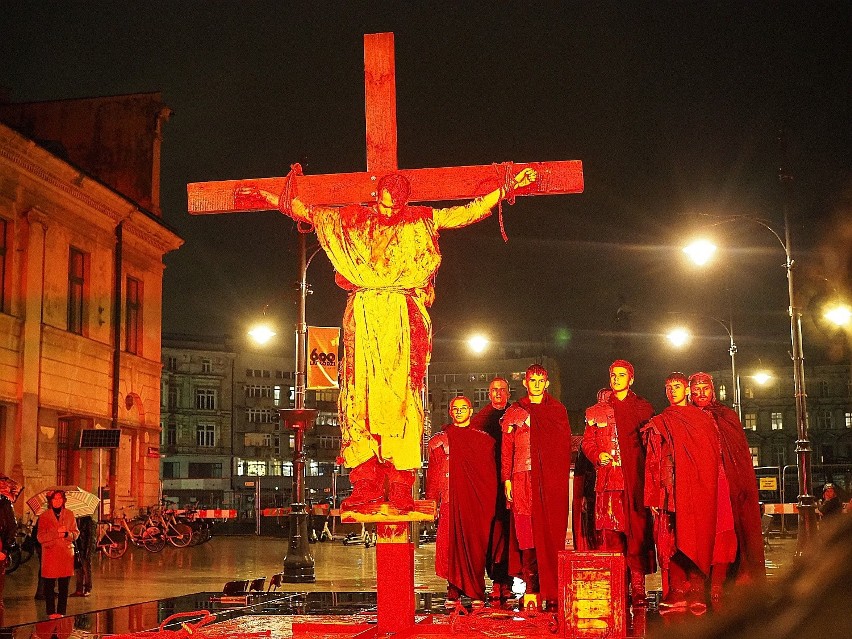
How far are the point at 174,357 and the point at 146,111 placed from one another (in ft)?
179

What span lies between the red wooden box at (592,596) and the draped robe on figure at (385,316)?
1.46 m

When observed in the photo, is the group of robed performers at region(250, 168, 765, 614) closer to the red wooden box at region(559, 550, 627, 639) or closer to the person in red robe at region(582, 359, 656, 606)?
the person in red robe at region(582, 359, 656, 606)

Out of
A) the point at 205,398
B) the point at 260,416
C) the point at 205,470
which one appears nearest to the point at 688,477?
the point at 205,470

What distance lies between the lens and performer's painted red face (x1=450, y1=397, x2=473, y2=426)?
11.1 metres

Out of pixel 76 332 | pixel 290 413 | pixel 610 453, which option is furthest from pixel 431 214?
pixel 76 332

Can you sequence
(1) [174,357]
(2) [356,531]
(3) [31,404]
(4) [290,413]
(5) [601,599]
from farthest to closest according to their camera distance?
(1) [174,357] < (2) [356,531] < (3) [31,404] < (4) [290,413] < (5) [601,599]

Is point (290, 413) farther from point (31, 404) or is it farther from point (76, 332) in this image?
point (76, 332)

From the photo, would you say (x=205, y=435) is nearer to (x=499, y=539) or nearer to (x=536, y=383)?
(x=499, y=539)

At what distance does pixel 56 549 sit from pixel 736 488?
28.6 ft

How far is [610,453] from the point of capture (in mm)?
9703

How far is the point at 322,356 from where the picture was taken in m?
19.6

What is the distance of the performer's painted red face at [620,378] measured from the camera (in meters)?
9.98

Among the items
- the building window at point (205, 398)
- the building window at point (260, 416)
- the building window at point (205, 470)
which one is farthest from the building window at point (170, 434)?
the building window at point (260, 416)

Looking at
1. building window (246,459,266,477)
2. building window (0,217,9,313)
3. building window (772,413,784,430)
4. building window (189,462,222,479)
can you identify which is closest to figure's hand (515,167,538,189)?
building window (0,217,9,313)
